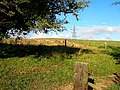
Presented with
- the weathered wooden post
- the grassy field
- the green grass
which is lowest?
the green grass

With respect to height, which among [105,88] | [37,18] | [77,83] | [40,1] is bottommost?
[105,88]

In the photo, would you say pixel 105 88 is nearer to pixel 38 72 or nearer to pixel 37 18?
pixel 38 72

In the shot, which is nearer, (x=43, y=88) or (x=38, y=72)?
(x=43, y=88)

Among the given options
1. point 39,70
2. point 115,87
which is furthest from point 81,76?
point 39,70

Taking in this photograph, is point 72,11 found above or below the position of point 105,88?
above

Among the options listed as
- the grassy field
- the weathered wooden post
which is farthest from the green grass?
the weathered wooden post

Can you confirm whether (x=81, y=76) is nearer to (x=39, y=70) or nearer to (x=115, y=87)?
(x=115, y=87)

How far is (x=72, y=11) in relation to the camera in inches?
1050

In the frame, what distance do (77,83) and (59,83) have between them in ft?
31.2

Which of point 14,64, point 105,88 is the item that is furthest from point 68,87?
point 14,64

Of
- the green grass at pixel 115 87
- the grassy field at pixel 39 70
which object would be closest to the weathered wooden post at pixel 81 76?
the grassy field at pixel 39 70

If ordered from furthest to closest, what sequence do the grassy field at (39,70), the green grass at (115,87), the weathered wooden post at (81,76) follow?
the grassy field at (39,70) → the green grass at (115,87) → the weathered wooden post at (81,76)

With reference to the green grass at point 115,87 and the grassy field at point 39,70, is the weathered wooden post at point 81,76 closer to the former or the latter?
the grassy field at point 39,70

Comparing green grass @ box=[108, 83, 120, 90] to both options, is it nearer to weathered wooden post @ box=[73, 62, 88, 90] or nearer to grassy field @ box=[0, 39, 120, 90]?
grassy field @ box=[0, 39, 120, 90]
